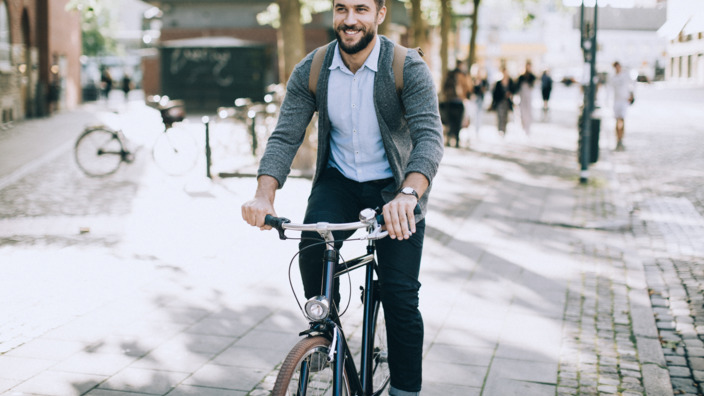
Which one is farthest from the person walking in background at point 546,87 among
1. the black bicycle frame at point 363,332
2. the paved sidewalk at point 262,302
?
the black bicycle frame at point 363,332

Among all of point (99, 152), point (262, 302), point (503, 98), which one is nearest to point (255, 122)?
point (99, 152)

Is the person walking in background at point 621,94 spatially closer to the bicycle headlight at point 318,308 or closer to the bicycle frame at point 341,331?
the bicycle frame at point 341,331

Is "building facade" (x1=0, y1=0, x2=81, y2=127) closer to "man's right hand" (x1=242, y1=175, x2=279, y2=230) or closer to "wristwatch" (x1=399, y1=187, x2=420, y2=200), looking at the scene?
"man's right hand" (x1=242, y1=175, x2=279, y2=230)

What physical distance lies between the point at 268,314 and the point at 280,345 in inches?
27.2

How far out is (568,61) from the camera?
101 meters

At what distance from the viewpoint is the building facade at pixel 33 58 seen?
25.6m

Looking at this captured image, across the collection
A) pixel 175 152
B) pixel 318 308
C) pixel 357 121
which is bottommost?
pixel 175 152

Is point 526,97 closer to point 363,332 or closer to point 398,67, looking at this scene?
point 398,67

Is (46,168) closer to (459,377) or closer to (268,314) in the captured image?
(268,314)

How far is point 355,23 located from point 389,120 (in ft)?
1.38

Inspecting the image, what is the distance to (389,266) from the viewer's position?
11.3 feet

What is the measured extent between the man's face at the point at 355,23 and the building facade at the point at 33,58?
2014cm

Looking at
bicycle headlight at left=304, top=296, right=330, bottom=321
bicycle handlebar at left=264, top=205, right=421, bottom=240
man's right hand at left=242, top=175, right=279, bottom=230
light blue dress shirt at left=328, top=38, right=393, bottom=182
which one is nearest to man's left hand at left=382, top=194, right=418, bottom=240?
bicycle handlebar at left=264, top=205, right=421, bottom=240

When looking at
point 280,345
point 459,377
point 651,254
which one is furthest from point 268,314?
point 651,254
